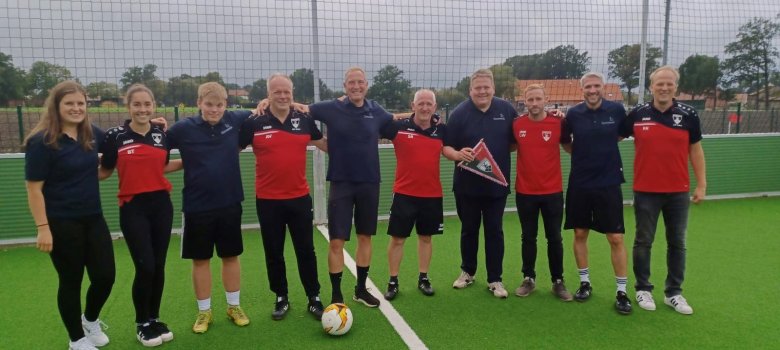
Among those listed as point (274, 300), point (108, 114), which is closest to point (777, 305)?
point (274, 300)

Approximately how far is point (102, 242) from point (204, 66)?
129 inches

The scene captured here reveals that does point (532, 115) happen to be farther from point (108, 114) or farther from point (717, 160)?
point (717, 160)

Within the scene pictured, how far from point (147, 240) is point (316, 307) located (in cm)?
137

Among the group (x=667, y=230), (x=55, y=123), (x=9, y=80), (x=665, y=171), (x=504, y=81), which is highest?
(x=504, y=81)

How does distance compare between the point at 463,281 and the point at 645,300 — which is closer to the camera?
the point at 645,300

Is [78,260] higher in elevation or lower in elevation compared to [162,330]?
higher

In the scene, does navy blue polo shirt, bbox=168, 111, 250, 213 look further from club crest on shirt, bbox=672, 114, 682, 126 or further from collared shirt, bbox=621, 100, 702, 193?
club crest on shirt, bbox=672, 114, 682, 126

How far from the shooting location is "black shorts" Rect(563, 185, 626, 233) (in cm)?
400

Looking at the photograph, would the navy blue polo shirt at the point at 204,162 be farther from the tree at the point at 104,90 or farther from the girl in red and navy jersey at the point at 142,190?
the tree at the point at 104,90

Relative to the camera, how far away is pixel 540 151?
4.11 m

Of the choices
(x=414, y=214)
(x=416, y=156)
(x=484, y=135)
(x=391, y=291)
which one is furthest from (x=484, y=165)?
(x=391, y=291)

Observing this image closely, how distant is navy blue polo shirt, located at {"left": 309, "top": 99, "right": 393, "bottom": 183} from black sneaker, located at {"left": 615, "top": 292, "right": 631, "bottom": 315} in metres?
2.23

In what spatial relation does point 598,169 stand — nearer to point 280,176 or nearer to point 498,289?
point 498,289

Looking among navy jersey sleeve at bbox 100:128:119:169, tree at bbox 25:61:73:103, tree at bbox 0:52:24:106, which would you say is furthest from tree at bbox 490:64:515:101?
tree at bbox 0:52:24:106
